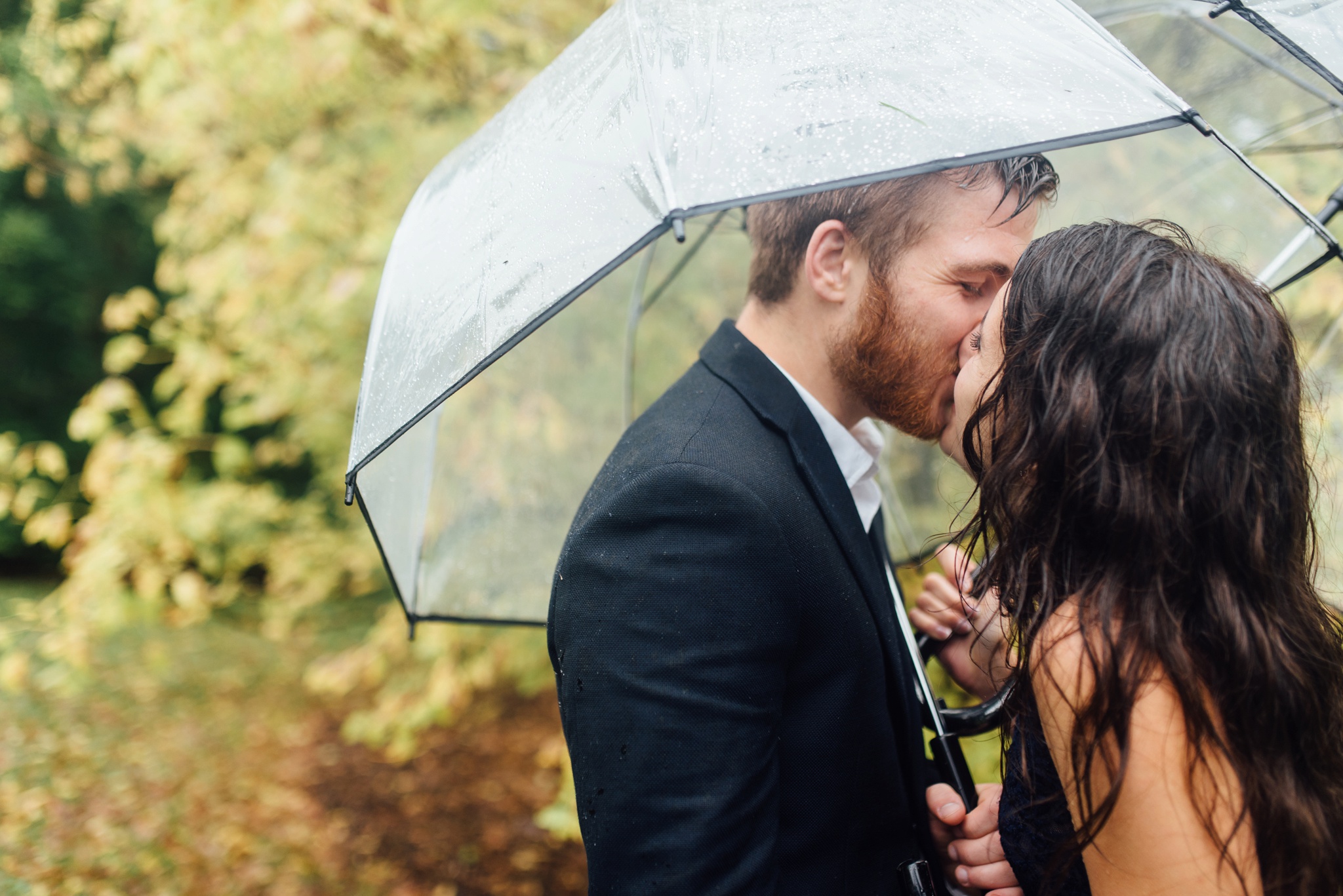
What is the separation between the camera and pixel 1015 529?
1393mm

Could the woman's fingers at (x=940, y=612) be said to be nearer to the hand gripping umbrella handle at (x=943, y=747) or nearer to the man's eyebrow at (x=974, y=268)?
the hand gripping umbrella handle at (x=943, y=747)

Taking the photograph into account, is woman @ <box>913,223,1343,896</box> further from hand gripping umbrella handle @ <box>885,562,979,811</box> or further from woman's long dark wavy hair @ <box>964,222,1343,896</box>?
hand gripping umbrella handle @ <box>885,562,979,811</box>

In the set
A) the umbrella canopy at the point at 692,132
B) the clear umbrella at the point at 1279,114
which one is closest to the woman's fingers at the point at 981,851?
the clear umbrella at the point at 1279,114

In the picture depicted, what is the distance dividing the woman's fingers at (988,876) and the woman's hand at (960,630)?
47cm

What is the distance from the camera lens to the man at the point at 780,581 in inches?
52.5

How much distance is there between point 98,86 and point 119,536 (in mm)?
2356

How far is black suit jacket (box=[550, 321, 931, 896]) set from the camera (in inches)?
52.1

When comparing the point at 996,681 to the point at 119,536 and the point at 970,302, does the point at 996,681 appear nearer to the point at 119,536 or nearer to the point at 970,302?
the point at 970,302

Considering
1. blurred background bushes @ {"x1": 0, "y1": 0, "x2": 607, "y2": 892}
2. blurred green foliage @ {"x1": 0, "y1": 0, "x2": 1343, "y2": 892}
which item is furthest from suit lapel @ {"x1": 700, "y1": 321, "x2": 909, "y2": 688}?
blurred background bushes @ {"x1": 0, "y1": 0, "x2": 607, "y2": 892}

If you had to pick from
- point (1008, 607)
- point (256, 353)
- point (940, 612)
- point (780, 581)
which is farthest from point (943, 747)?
point (256, 353)

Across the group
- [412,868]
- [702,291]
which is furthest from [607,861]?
[412,868]

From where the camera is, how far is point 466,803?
5914 mm

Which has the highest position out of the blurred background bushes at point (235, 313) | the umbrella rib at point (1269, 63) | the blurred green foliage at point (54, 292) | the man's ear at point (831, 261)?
the umbrella rib at point (1269, 63)

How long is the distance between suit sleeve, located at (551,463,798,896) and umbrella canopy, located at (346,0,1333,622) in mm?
406
